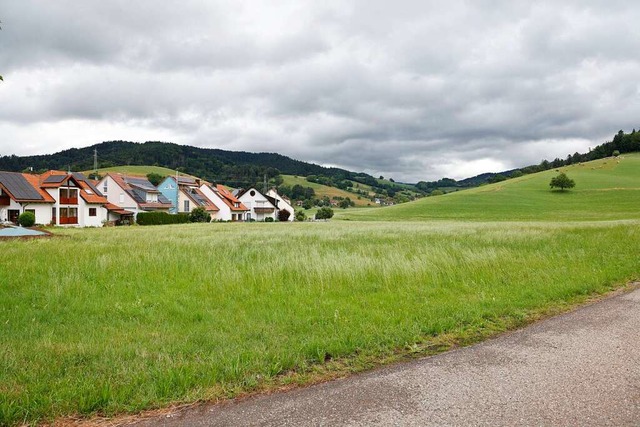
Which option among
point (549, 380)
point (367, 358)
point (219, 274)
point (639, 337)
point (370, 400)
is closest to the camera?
point (370, 400)

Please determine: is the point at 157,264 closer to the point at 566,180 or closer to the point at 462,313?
the point at 462,313

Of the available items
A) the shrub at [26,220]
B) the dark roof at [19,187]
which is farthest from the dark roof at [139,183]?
the shrub at [26,220]

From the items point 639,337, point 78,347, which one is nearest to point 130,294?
point 78,347

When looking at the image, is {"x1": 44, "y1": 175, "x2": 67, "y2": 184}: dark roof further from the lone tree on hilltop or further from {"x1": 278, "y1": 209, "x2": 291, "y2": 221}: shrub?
the lone tree on hilltop

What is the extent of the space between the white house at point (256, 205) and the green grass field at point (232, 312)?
76.0m

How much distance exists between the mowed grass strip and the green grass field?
0.09 feet

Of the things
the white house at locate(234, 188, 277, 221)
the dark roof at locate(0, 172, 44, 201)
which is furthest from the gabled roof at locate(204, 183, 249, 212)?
the dark roof at locate(0, 172, 44, 201)

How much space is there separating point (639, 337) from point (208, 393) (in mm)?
6211

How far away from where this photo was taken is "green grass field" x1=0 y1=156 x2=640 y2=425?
15.5 feet

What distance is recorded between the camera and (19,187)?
51062 mm

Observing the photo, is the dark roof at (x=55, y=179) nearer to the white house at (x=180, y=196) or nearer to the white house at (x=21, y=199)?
the white house at (x=21, y=199)

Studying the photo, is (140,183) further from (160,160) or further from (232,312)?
(160,160)

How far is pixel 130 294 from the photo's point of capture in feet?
29.3

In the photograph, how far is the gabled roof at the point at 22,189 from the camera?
162 ft
